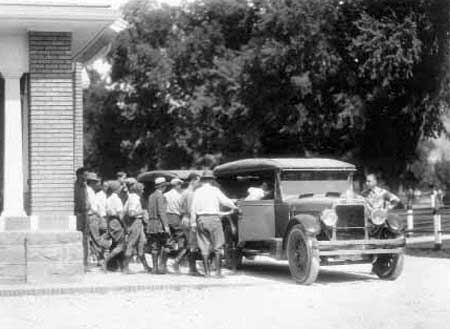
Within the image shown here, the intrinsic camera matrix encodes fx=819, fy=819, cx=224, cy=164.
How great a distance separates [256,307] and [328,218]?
3.60 m

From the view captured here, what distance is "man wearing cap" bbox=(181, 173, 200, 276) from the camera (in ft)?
47.7

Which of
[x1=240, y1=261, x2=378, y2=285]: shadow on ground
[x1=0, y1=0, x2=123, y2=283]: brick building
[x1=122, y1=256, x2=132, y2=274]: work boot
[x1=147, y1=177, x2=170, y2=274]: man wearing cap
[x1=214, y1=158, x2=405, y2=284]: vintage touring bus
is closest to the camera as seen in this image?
[x1=0, y1=0, x2=123, y2=283]: brick building

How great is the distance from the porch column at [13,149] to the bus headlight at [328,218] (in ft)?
15.9

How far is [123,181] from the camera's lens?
18031mm

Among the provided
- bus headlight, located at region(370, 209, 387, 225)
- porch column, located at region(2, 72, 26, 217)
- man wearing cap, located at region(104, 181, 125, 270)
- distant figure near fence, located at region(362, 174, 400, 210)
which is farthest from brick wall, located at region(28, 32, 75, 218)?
distant figure near fence, located at region(362, 174, 400, 210)

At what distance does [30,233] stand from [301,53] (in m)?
20.9

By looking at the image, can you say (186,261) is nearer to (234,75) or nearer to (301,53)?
(301,53)

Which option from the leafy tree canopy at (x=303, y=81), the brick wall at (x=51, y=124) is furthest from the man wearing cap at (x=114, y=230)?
the leafy tree canopy at (x=303, y=81)

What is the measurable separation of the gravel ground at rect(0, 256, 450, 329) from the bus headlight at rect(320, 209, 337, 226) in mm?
992

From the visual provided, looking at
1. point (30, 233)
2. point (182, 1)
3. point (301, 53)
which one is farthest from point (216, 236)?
point (182, 1)

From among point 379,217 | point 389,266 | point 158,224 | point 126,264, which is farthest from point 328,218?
point 126,264

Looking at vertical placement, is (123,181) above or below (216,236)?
above

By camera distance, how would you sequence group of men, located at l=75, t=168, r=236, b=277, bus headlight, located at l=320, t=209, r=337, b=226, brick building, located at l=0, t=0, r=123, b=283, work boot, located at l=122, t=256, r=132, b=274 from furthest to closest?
work boot, located at l=122, t=256, r=132, b=274 < group of men, located at l=75, t=168, r=236, b=277 < bus headlight, located at l=320, t=209, r=337, b=226 < brick building, located at l=0, t=0, r=123, b=283

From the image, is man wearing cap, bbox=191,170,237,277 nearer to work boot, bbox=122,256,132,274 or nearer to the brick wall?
work boot, bbox=122,256,132,274
